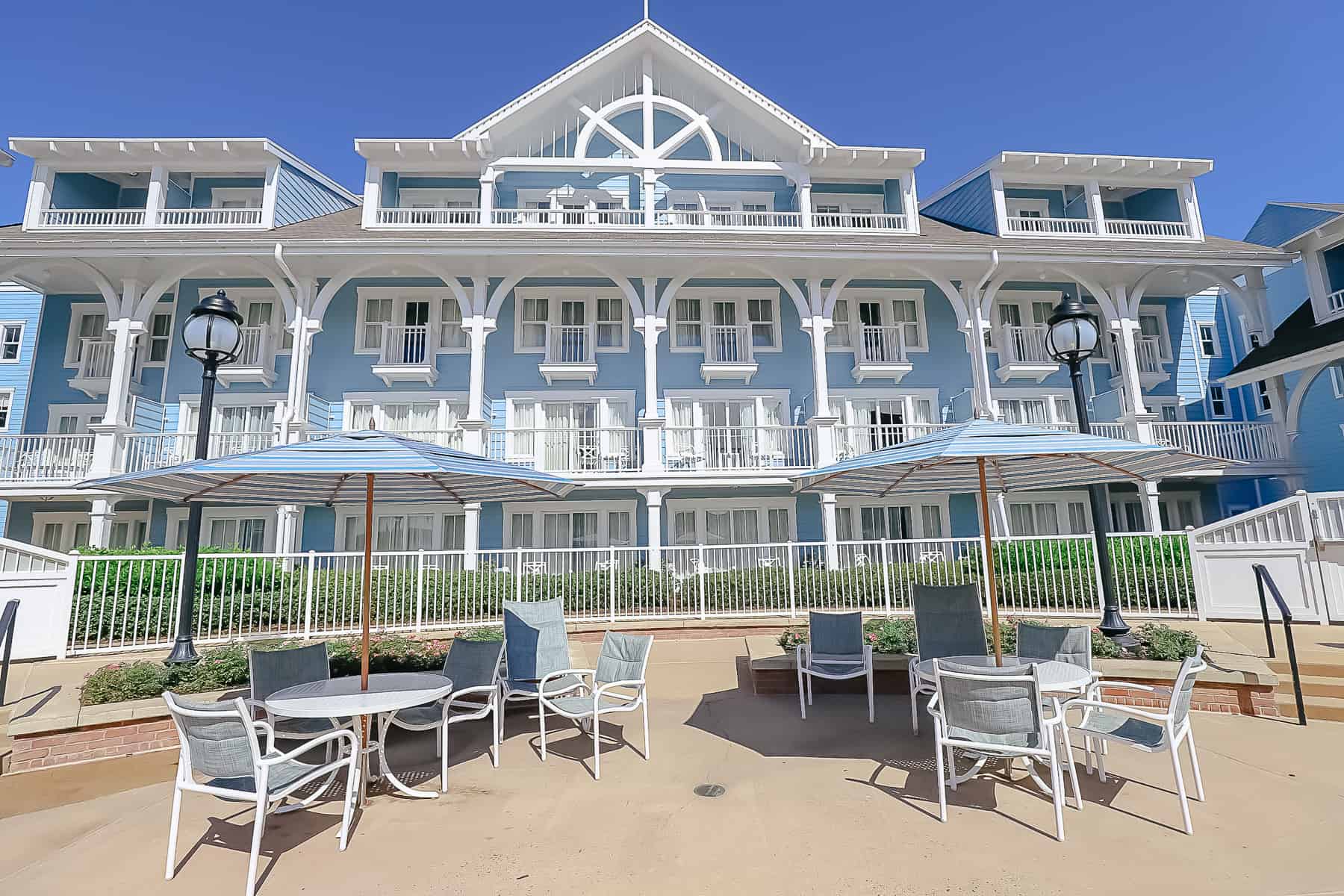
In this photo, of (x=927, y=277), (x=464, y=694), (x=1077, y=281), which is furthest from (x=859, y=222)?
(x=464, y=694)

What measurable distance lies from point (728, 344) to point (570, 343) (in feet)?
13.9

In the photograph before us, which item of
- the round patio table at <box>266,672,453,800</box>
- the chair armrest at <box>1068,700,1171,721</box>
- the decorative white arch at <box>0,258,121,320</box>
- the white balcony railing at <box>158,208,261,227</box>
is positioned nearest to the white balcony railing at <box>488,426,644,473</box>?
the white balcony railing at <box>158,208,261,227</box>

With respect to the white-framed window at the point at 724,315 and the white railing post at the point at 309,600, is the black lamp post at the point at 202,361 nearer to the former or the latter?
the white railing post at the point at 309,600

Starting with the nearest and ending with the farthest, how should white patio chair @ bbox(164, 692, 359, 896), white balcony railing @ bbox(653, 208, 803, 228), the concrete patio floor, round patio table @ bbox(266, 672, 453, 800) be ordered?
the concrete patio floor
white patio chair @ bbox(164, 692, 359, 896)
round patio table @ bbox(266, 672, 453, 800)
white balcony railing @ bbox(653, 208, 803, 228)

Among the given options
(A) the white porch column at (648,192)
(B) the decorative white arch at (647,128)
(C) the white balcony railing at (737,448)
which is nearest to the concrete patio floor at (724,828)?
(C) the white balcony railing at (737,448)

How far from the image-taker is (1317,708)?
6215mm

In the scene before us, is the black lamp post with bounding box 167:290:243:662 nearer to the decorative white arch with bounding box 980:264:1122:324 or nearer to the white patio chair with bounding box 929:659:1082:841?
the white patio chair with bounding box 929:659:1082:841

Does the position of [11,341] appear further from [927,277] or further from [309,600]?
[927,277]

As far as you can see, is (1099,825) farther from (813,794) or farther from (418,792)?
(418,792)

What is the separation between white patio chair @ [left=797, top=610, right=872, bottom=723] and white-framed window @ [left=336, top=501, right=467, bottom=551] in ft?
37.5

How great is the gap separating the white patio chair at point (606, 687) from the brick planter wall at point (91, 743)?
315cm

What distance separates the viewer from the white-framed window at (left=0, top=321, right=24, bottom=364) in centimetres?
1819

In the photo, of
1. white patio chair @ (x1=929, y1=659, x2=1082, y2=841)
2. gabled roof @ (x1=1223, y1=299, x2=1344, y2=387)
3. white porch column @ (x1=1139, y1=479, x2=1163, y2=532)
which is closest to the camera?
white patio chair @ (x1=929, y1=659, x2=1082, y2=841)

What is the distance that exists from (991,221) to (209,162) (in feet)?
68.3
